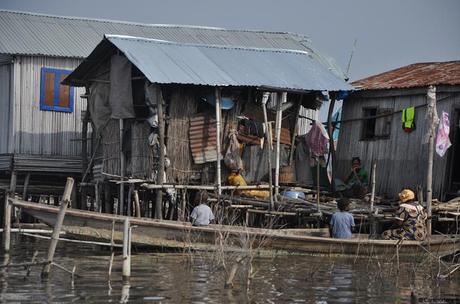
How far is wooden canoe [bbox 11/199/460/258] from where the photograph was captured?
19.5 metres

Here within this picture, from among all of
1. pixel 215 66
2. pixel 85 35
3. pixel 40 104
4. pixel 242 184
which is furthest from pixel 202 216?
pixel 85 35

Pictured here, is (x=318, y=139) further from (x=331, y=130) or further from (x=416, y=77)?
(x=416, y=77)

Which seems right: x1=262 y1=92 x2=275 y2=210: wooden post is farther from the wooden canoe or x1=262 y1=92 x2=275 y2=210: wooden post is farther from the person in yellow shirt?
the wooden canoe

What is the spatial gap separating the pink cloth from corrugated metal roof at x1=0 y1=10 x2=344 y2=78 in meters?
5.24

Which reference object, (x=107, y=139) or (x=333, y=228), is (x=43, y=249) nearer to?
(x=107, y=139)

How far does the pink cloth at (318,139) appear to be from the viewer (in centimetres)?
2381

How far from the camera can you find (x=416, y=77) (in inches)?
953

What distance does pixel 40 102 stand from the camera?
27891 millimetres

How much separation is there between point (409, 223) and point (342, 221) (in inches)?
51.5

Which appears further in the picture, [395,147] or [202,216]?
[395,147]

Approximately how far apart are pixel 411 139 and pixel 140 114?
594cm

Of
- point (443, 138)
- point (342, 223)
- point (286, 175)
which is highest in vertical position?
point (443, 138)

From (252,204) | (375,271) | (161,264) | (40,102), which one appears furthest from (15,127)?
(375,271)

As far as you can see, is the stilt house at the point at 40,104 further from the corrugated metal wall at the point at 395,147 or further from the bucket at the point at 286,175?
the bucket at the point at 286,175
